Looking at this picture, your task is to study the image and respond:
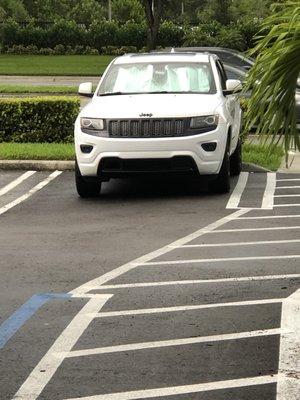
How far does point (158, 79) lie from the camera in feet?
42.4

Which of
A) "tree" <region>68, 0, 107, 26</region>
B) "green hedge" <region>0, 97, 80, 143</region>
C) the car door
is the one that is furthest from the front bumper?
"tree" <region>68, 0, 107, 26</region>

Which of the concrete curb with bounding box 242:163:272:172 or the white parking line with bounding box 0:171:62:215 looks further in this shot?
the concrete curb with bounding box 242:163:272:172

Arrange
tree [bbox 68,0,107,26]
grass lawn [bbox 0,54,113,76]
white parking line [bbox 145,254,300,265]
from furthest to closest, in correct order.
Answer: tree [bbox 68,0,107,26], grass lawn [bbox 0,54,113,76], white parking line [bbox 145,254,300,265]

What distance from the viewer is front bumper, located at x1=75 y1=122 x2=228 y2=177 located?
11617 millimetres

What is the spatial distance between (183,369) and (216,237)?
13.2ft

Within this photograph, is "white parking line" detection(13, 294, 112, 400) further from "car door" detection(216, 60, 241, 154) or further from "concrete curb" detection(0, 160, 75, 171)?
"concrete curb" detection(0, 160, 75, 171)

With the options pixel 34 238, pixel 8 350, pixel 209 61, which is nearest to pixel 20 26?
pixel 209 61

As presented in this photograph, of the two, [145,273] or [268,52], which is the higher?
[268,52]

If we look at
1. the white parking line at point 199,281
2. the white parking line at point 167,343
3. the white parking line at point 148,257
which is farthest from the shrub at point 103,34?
the white parking line at point 167,343

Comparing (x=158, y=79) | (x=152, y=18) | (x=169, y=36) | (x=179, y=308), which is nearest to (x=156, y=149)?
(x=158, y=79)

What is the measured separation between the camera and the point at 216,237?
9.46 m

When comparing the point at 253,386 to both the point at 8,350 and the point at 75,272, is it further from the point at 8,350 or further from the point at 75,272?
the point at 75,272

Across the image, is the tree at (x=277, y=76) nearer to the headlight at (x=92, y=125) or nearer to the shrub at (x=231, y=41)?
the headlight at (x=92, y=125)

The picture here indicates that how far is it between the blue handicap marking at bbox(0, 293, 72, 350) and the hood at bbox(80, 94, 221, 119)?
4.86 metres
